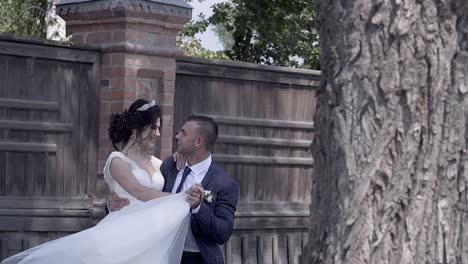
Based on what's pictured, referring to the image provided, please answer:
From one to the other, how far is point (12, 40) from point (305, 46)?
17025 millimetres

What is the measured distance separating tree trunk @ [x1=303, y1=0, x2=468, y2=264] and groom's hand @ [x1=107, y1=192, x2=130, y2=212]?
9.93 ft

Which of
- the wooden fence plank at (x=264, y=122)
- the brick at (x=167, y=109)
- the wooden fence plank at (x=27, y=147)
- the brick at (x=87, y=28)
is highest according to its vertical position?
the brick at (x=87, y=28)

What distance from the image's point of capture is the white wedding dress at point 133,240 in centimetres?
626

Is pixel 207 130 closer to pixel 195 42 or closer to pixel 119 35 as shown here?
pixel 119 35

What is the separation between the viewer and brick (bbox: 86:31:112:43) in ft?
28.8

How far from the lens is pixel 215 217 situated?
636 cm

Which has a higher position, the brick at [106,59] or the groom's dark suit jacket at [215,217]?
the brick at [106,59]

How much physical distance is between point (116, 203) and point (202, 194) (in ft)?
2.33

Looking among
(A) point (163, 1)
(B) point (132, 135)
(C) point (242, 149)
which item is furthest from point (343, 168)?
(C) point (242, 149)

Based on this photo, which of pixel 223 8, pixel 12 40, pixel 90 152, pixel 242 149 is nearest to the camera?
pixel 12 40

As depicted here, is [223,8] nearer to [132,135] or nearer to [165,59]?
[165,59]

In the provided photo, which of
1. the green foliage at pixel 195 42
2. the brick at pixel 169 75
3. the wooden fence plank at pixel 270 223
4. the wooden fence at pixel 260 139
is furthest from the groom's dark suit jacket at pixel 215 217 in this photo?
the green foliage at pixel 195 42

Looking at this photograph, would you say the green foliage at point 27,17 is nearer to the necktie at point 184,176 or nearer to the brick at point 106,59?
the brick at point 106,59

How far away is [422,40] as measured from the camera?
3758 mm
